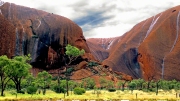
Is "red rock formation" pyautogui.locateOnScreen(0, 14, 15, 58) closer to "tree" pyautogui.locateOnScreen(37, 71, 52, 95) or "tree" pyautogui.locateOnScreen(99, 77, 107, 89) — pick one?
"tree" pyautogui.locateOnScreen(99, 77, 107, 89)

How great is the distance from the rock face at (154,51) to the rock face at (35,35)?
3200 centimetres

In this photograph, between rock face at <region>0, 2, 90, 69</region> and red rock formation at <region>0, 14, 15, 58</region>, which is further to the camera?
rock face at <region>0, 2, 90, 69</region>

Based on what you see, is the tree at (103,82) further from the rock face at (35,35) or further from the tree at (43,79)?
the rock face at (35,35)

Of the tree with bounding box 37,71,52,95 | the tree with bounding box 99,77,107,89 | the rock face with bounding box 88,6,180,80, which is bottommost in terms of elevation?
the tree with bounding box 99,77,107,89

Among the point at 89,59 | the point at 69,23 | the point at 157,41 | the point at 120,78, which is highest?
the point at 69,23

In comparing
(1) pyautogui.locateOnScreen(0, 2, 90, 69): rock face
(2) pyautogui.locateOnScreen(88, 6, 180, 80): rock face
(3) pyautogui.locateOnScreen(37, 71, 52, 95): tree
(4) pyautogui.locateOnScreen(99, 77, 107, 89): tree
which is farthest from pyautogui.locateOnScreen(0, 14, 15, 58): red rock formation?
(3) pyautogui.locateOnScreen(37, 71, 52, 95): tree

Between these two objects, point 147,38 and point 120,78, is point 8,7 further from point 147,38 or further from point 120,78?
point 147,38

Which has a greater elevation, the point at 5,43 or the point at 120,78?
the point at 5,43

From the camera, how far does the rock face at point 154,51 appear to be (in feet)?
486

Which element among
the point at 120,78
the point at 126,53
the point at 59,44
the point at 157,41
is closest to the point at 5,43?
the point at 59,44

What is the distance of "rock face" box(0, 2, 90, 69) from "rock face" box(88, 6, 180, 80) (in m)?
32.0

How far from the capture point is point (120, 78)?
13200 centimetres

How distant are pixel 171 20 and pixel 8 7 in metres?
97.7

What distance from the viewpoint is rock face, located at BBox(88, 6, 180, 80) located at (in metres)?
148
